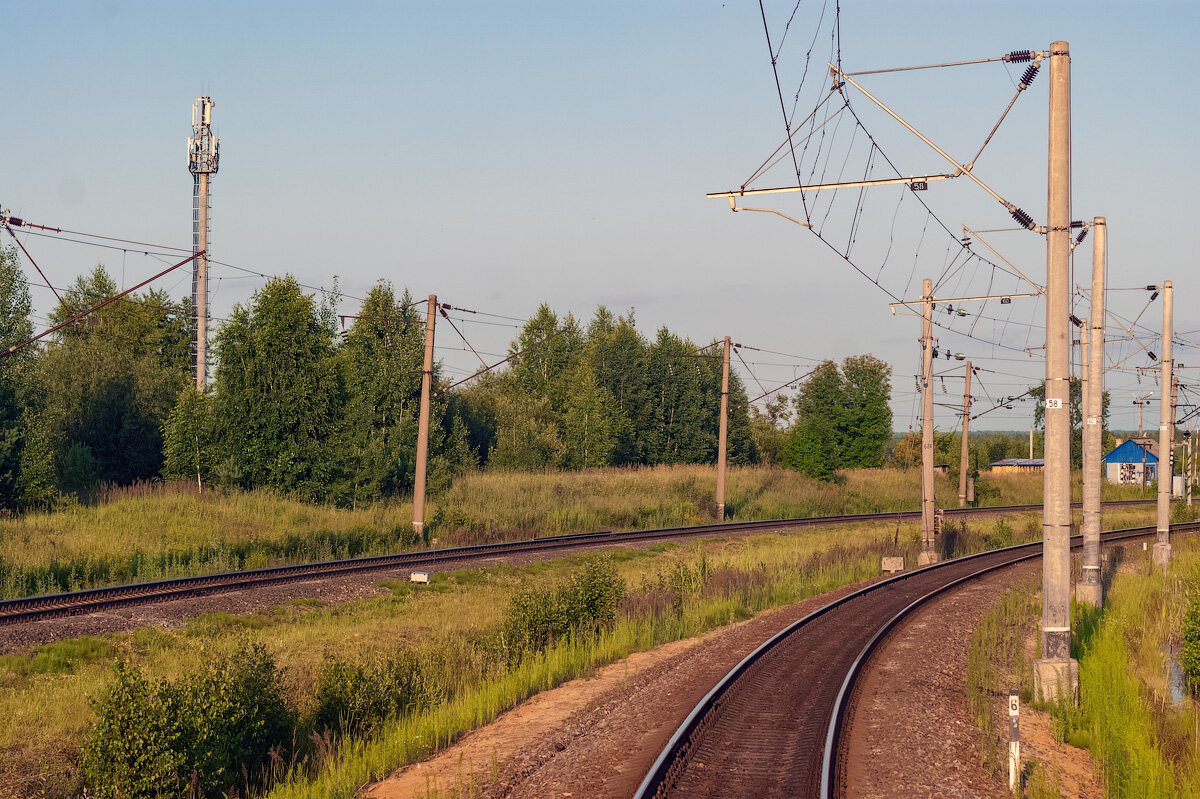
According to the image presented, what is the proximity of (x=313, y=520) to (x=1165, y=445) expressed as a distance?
96.0 feet

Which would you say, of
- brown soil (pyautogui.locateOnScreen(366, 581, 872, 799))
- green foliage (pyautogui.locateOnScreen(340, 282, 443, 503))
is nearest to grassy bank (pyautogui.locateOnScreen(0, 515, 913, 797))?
brown soil (pyautogui.locateOnScreen(366, 581, 872, 799))

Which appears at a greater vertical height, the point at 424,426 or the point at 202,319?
the point at 202,319

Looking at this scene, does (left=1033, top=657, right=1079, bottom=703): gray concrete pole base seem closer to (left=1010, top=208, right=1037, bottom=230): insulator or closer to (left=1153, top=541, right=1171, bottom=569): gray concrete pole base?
(left=1010, top=208, right=1037, bottom=230): insulator

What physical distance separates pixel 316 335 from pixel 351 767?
30.4 meters

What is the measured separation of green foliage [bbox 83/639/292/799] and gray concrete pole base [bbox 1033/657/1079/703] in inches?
422

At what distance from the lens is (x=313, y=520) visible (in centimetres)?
3219

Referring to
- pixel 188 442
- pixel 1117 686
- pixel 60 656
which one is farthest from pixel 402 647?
pixel 188 442

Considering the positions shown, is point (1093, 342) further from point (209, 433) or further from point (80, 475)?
point (80, 475)

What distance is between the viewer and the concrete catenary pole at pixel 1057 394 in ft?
41.5

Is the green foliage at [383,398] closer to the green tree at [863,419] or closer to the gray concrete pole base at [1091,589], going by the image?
the gray concrete pole base at [1091,589]

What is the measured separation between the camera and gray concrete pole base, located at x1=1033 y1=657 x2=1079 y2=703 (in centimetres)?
1274

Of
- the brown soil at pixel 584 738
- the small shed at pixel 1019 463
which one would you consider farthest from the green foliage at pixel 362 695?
the small shed at pixel 1019 463

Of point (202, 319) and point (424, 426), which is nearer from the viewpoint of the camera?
point (424, 426)

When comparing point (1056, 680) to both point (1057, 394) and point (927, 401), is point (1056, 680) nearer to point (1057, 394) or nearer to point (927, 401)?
point (1057, 394)
